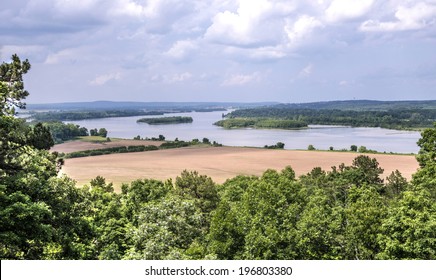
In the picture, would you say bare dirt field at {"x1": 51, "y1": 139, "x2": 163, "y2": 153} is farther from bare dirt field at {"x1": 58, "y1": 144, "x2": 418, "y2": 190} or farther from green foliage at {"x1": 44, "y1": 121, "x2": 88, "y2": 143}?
bare dirt field at {"x1": 58, "y1": 144, "x2": 418, "y2": 190}

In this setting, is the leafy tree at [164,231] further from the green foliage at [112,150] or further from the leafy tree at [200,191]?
the green foliage at [112,150]

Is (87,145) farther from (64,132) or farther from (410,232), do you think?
(410,232)

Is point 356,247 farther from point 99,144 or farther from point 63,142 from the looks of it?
Answer: point 63,142

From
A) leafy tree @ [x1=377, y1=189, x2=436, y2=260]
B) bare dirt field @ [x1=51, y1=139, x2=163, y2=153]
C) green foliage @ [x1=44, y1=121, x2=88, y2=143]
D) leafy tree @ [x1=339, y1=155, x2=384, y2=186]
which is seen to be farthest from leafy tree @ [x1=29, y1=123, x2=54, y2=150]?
green foliage @ [x1=44, y1=121, x2=88, y2=143]

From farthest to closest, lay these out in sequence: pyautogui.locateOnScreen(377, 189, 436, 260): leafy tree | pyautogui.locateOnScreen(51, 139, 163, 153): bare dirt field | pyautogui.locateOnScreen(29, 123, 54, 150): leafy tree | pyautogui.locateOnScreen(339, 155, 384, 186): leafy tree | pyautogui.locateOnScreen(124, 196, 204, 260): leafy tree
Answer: pyautogui.locateOnScreen(51, 139, 163, 153): bare dirt field, pyautogui.locateOnScreen(339, 155, 384, 186): leafy tree, pyautogui.locateOnScreen(29, 123, 54, 150): leafy tree, pyautogui.locateOnScreen(377, 189, 436, 260): leafy tree, pyautogui.locateOnScreen(124, 196, 204, 260): leafy tree

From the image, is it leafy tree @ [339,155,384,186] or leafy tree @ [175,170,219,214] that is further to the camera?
leafy tree @ [339,155,384,186]

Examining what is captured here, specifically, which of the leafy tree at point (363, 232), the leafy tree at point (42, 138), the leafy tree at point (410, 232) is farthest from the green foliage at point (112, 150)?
the leafy tree at point (410, 232)
